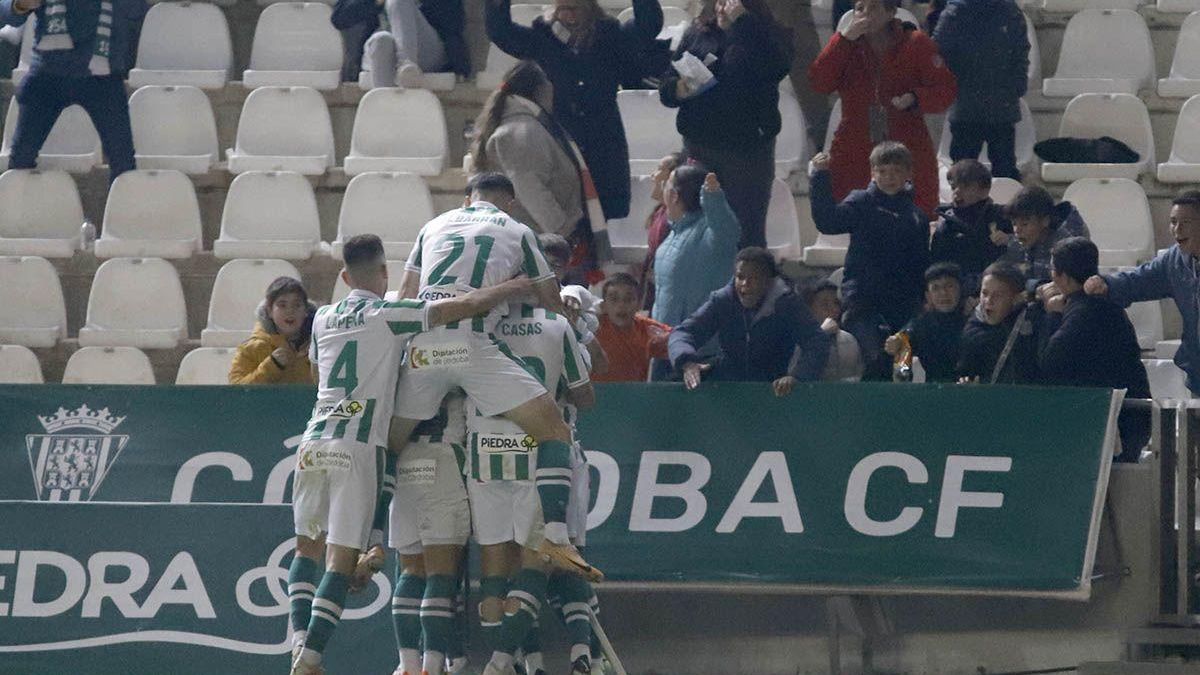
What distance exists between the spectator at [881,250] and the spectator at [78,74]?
15.3ft

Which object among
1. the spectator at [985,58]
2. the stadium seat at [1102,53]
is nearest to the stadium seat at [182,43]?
the spectator at [985,58]

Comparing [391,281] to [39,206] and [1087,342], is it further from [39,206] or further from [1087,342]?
[1087,342]

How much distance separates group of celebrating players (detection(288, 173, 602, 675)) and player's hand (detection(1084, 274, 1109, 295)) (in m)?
2.30

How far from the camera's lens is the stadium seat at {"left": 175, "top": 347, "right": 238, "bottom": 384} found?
11.6 m

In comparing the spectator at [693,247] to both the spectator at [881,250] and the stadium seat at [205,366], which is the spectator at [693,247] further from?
the stadium seat at [205,366]

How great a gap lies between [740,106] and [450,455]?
121 inches

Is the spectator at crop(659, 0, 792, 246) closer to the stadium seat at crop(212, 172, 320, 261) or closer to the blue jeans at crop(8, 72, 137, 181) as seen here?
the stadium seat at crop(212, 172, 320, 261)

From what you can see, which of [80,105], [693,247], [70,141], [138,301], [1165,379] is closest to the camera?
[693,247]

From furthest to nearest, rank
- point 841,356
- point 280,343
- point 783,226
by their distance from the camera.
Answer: point 783,226 → point 280,343 → point 841,356

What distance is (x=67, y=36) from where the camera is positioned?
12516mm

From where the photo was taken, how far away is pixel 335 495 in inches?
347

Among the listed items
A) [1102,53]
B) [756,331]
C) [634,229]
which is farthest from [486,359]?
[1102,53]

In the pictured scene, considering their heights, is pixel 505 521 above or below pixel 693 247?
below

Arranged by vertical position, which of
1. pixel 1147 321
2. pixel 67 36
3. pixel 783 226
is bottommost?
pixel 1147 321
